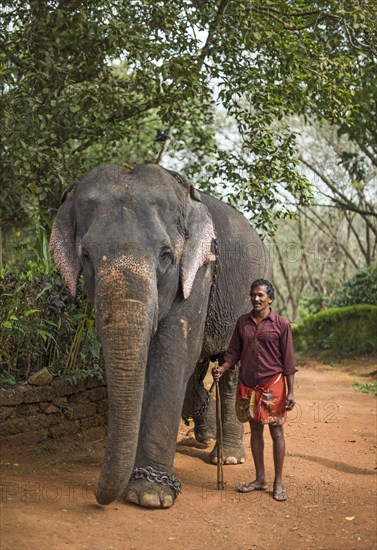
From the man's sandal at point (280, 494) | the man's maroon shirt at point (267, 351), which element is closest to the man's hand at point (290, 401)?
the man's maroon shirt at point (267, 351)

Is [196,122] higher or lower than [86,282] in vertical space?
higher

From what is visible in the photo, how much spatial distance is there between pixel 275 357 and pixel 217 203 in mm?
2035

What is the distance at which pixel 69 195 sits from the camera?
6484 millimetres

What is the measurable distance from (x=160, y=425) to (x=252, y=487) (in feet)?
3.18

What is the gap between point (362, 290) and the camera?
1964 cm

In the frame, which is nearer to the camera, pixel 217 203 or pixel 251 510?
pixel 251 510

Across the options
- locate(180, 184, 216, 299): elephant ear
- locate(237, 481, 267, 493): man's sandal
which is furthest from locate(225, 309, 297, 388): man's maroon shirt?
locate(237, 481, 267, 493): man's sandal

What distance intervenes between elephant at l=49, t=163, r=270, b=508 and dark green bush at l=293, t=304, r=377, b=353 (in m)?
11.1

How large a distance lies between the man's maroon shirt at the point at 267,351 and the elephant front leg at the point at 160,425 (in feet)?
1.62

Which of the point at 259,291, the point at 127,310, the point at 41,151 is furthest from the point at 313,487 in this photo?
the point at 41,151

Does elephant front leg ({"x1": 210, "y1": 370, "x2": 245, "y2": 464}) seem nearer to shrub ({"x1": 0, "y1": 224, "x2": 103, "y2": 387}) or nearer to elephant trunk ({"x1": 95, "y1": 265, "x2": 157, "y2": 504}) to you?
shrub ({"x1": 0, "y1": 224, "x2": 103, "y2": 387})

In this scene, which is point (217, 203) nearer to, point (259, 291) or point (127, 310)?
point (259, 291)

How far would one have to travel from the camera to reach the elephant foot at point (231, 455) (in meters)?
7.52

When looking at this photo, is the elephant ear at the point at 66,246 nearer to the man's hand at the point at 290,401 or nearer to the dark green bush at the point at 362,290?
the man's hand at the point at 290,401
